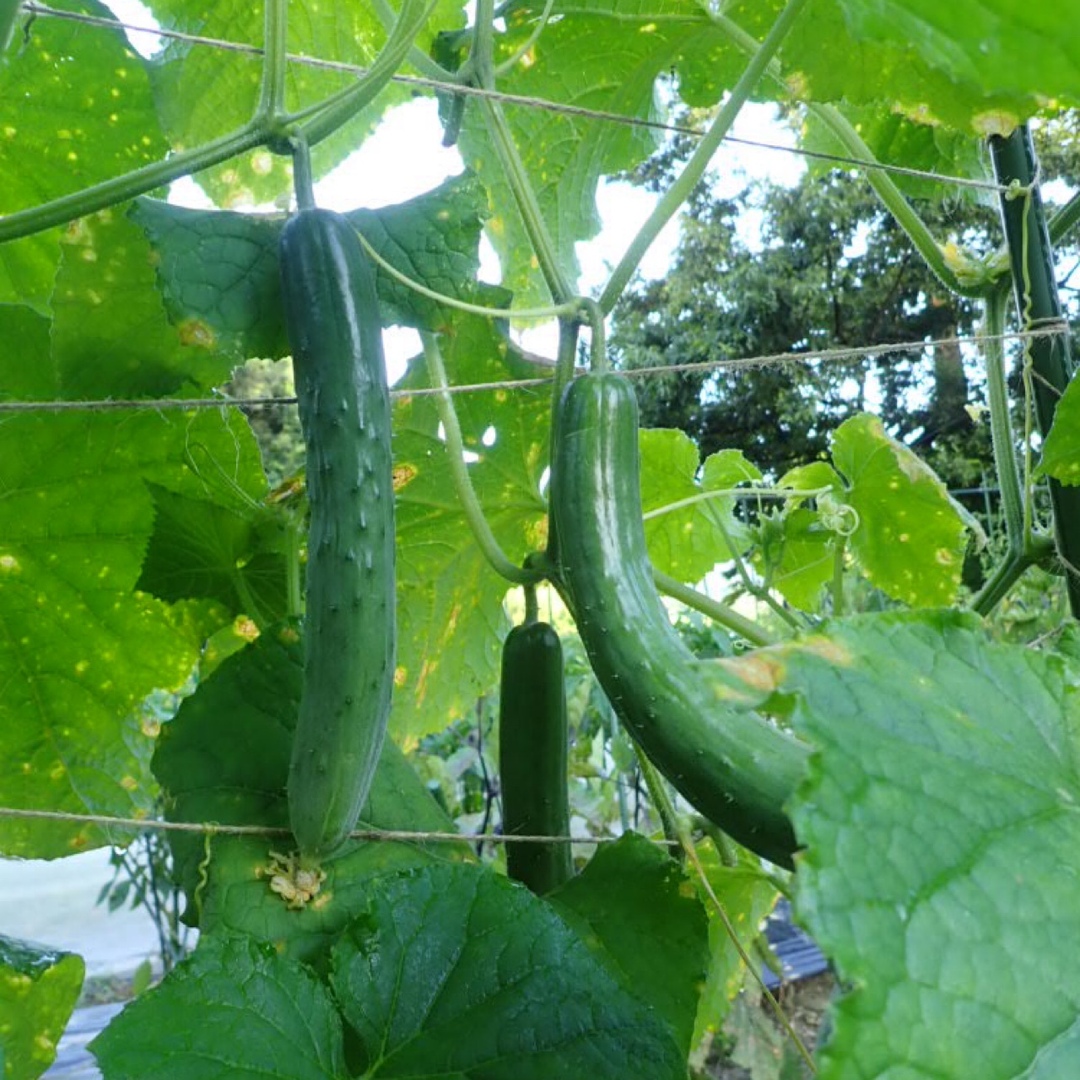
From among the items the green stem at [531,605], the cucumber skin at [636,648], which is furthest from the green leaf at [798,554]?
the cucumber skin at [636,648]

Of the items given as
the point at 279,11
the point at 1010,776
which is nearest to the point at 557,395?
the point at 279,11

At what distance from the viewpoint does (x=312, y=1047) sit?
0.70 metres

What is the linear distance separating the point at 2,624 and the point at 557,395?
0.69 metres

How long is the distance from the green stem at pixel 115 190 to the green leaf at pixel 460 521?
1.26 feet

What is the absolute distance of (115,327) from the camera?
93 centimetres

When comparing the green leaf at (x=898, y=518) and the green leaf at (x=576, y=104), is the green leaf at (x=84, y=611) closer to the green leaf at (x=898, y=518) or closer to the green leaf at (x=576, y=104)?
the green leaf at (x=576, y=104)

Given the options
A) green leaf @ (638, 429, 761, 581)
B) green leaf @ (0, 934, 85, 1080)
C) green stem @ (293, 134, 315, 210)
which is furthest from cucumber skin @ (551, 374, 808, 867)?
green leaf @ (638, 429, 761, 581)

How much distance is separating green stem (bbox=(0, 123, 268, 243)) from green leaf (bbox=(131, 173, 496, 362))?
0.20ft

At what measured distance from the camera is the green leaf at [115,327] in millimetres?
907

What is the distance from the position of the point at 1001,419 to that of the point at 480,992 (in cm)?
79

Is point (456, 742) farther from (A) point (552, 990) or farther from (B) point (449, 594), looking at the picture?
(A) point (552, 990)

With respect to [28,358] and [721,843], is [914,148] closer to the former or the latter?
[721,843]

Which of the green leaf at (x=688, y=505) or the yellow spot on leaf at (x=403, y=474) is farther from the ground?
the yellow spot on leaf at (x=403, y=474)

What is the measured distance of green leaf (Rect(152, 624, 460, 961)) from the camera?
78cm
